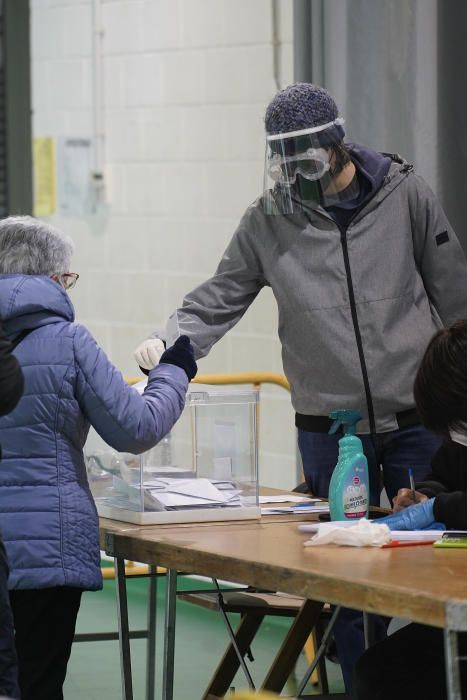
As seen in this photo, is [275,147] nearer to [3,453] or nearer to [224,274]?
[224,274]

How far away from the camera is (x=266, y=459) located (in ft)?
16.6

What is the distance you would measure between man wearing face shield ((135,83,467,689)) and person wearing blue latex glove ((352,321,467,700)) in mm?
500

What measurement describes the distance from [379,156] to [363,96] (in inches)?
26.0

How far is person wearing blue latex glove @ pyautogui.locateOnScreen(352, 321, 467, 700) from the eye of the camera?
2.39 m

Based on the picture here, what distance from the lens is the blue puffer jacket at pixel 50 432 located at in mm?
2533

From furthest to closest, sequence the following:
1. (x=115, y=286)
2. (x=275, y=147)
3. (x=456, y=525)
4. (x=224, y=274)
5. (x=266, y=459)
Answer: (x=115, y=286)
(x=266, y=459)
(x=224, y=274)
(x=275, y=147)
(x=456, y=525)

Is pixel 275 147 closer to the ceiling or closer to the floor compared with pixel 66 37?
closer to the floor

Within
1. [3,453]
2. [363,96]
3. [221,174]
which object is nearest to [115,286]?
[221,174]

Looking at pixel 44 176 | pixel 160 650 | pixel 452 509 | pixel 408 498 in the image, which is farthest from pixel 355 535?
pixel 44 176

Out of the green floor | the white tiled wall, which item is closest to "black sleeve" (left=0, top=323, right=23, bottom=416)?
the green floor

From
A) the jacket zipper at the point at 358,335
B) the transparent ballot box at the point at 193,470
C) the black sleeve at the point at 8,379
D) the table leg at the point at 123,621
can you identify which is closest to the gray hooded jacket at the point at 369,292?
the jacket zipper at the point at 358,335

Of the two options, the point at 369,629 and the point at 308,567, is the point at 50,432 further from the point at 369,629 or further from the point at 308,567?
the point at 369,629

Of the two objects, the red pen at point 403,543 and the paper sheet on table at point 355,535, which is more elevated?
the paper sheet on table at point 355,535

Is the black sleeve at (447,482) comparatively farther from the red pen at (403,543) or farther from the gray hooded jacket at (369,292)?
the gray hooded jacket at (369,292)
